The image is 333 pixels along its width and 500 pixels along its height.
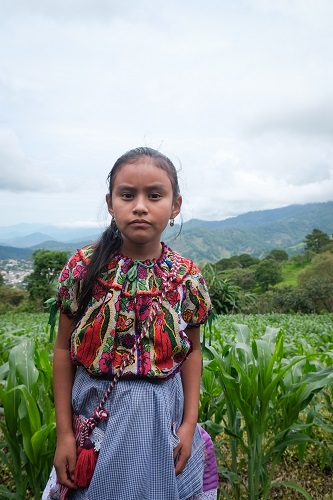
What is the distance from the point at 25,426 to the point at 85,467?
2.01 ft

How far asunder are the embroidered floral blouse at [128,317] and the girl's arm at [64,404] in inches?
1.7

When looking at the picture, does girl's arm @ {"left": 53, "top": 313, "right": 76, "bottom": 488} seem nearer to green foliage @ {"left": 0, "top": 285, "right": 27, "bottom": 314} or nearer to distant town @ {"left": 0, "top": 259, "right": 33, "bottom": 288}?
green foliage @ {"left": 0, "top": 285, "right": 27, "bottom": 314}

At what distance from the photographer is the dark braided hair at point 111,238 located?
4.46 feet

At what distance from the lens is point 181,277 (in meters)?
1.44

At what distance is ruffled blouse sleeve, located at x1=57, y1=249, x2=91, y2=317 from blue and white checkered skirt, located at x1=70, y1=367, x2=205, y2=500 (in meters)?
0.23

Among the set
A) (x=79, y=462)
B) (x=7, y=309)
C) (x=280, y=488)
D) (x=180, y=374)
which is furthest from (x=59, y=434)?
(x=7, y=309)

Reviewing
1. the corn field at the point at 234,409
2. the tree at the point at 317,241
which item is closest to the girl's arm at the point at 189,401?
the corn field at the point at 234,409

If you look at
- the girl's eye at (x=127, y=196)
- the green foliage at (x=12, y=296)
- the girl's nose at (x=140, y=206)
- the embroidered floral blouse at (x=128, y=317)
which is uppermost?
the girl's eye at (x=127, y=196)

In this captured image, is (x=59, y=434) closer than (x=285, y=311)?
Yes

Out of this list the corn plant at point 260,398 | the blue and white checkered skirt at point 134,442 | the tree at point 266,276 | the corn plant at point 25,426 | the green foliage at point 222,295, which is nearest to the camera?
the blue and white checkered skirt at point 134,442

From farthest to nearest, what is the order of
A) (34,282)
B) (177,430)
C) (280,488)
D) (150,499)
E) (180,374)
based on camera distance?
(34,282) → (280,488) → (180,374) → (177,430) → (150,499)

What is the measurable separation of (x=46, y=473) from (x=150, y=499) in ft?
2.77

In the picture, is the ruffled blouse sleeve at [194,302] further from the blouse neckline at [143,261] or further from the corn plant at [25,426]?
the corn plant at [25,426]

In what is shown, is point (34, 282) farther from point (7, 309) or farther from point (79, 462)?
point (79, 462)
